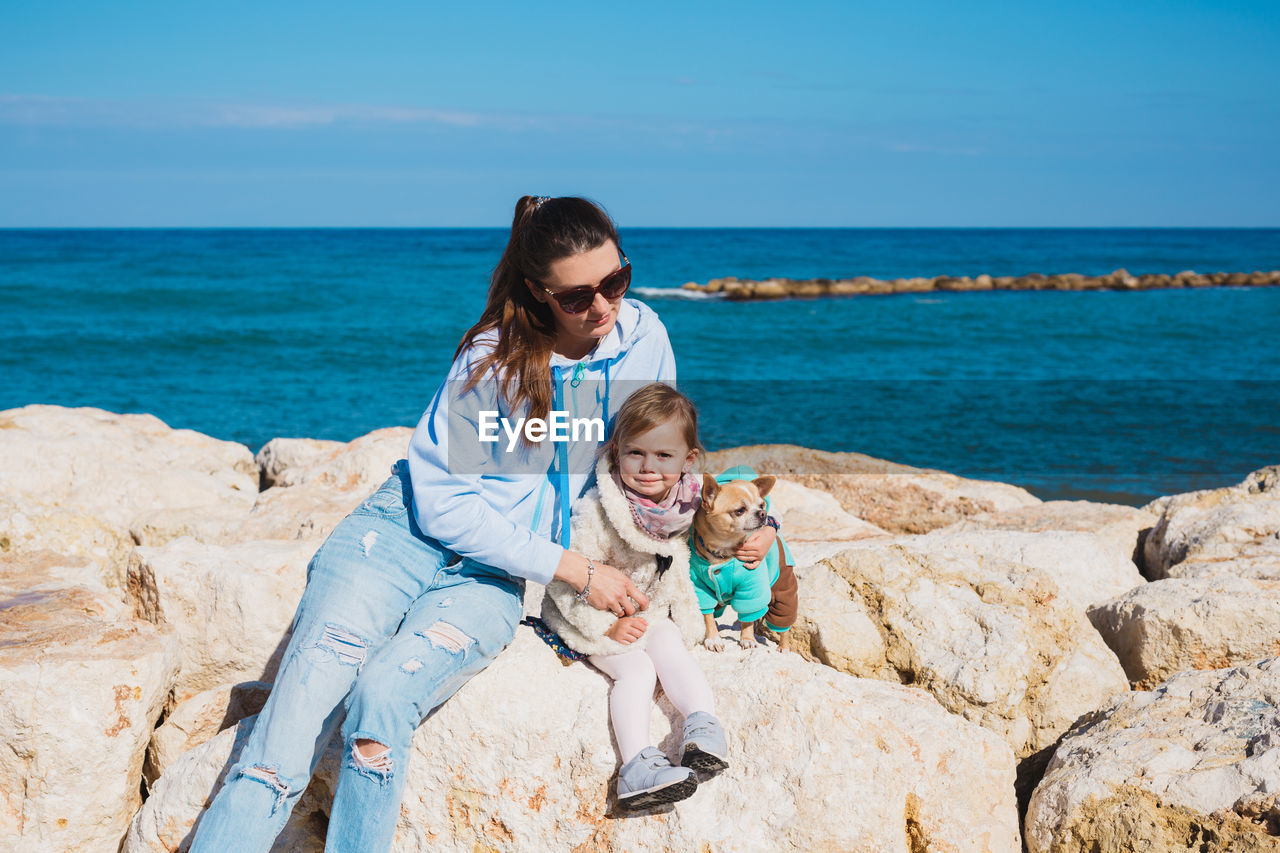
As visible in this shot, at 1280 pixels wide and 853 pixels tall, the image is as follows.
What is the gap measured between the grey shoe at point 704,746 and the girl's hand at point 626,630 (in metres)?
0.32

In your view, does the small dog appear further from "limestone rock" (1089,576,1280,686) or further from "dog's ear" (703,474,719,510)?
"limestone rock" (1089,576,1280,686)

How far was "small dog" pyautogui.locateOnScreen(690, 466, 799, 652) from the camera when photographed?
328 centimetres

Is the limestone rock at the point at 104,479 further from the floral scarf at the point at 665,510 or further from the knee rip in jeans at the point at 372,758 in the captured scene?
the floral scarf at the point at 665,510

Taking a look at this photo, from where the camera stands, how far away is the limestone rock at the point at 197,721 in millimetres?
3709

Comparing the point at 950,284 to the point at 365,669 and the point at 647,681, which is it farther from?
the point at 365,669

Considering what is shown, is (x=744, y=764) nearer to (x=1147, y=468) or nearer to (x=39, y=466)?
(x=39, y=466)

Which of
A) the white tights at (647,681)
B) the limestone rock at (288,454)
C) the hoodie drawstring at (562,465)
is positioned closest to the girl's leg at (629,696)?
the white tights at (647,681)

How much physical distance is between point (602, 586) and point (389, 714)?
2.41 feet

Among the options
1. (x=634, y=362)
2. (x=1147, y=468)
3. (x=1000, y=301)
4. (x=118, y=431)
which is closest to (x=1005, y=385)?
(x=1147, y=468)

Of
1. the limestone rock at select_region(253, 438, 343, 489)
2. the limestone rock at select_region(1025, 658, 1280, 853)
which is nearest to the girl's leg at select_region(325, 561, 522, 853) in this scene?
the limestone rock at select_region(1025, 658, 1280, 853)

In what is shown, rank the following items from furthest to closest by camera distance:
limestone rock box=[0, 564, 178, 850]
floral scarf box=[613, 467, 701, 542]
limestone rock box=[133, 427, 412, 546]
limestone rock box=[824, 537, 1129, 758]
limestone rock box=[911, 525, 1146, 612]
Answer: limestone rock box=[133, 427, 412, 546], limestone rock box=[911, 525, 1146, 612], limestone rock box=[824, 537, 1129, 758], limestone rock box=[0, 564, 178, 850], floral scarf box=[613, 467, 701, 542]

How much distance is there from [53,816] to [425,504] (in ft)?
5.56

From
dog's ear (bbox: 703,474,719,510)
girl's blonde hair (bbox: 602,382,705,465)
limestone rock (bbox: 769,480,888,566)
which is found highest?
girl's blonde hair (bbox: 602,382,705,465)

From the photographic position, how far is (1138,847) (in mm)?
2914
